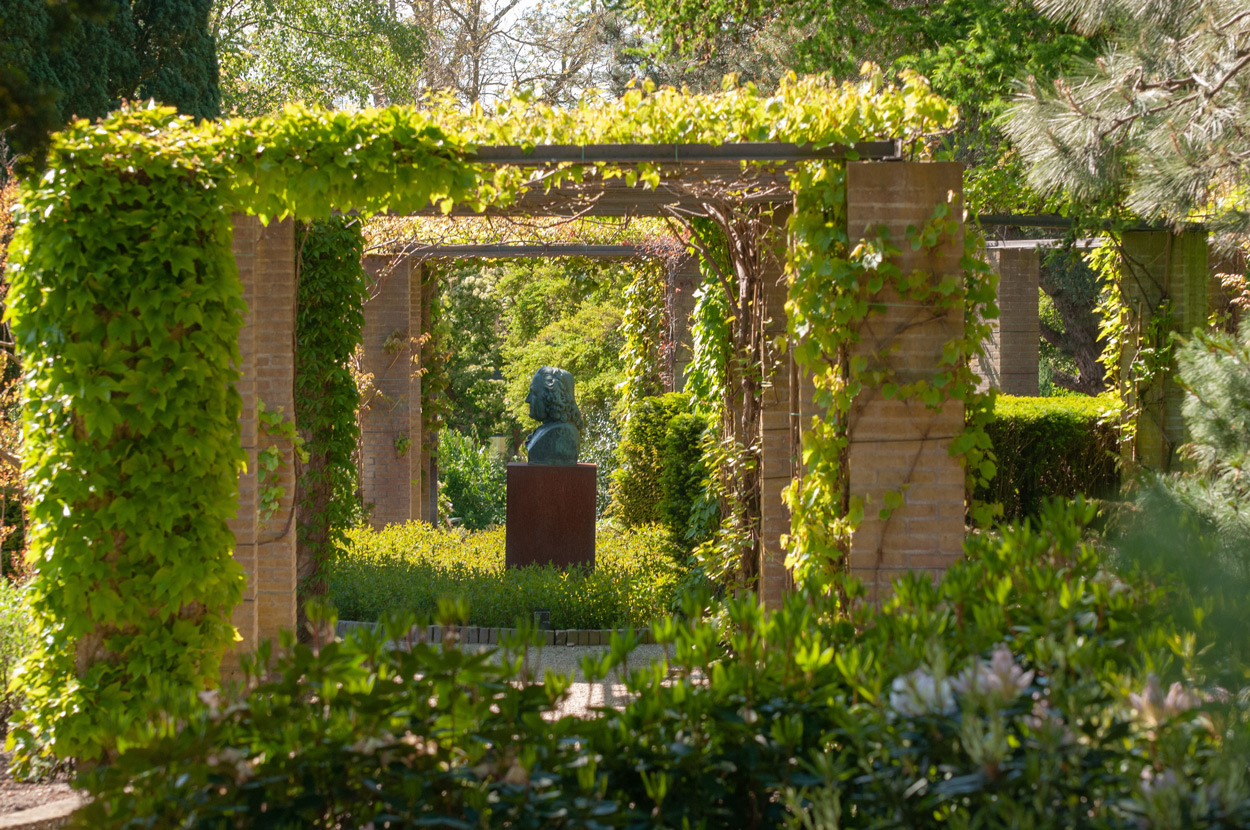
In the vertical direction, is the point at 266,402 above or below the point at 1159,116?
below

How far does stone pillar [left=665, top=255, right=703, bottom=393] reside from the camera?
1105 centimetres

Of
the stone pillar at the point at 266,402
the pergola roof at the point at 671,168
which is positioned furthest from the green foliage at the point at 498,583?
the pergola roof at the point at 671,168

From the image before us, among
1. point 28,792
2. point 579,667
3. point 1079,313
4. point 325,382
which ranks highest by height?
A: point 1079,313

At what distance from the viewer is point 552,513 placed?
9.34 metres

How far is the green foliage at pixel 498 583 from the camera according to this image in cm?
763

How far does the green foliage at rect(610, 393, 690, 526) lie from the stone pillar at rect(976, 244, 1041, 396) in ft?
11.1

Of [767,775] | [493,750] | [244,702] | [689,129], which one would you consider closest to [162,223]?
[689,129]

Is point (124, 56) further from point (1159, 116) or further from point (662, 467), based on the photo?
point (1159, 116)

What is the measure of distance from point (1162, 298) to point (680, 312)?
183 inches

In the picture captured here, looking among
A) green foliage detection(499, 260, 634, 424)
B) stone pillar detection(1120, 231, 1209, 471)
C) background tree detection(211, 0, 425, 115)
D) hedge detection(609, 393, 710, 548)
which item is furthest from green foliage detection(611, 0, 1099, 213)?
background tree detection(211, 0, 425, 115)

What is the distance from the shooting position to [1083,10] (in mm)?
6449

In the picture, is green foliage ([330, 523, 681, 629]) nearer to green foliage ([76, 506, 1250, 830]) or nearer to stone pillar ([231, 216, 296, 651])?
stone pillar ([231, 216, 296, 651])

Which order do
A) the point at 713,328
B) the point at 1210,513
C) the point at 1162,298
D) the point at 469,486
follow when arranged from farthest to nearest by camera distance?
the point at 469,486
the point at 1162,298
the point at 713,328
the point at 1210,513

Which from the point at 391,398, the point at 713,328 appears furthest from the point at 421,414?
the point at 713,328
